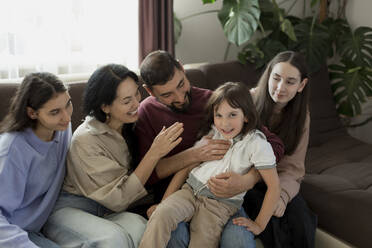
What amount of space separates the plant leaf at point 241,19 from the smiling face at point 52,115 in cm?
146

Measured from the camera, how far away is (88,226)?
4.82ft

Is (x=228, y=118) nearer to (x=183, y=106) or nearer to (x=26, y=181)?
(x=183, y=106)

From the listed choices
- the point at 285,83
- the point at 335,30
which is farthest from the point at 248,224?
the point at 335,30

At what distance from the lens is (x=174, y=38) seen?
2760 mm

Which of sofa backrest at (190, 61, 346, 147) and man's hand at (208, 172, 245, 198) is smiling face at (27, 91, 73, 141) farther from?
sofa backrest at (190, 61, 346, 147)

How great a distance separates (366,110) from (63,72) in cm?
247

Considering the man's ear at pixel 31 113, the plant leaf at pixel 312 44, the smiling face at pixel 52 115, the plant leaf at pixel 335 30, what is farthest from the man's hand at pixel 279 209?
the plant leaf at pixel 335 30

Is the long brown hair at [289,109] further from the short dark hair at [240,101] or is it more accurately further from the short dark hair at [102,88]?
the short dark hair at [102,88]

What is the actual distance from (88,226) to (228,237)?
0.53m

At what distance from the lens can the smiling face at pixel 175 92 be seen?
1.64 m

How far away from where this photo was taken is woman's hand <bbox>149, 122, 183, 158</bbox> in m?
1.60

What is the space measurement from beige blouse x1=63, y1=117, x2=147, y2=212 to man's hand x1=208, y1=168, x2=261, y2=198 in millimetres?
297

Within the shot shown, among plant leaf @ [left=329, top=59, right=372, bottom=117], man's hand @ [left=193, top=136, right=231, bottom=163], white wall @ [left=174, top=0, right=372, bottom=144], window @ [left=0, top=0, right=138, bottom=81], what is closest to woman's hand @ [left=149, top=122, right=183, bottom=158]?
man's hand @ [left=193, top=136, right=231, bottom=163]

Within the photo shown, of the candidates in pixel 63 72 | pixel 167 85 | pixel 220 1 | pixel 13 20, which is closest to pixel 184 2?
pixel 220 1
